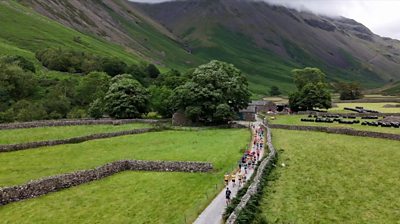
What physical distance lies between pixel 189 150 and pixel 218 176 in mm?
12629

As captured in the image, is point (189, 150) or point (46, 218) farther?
point (189, 150)

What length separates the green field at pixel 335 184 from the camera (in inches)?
1079

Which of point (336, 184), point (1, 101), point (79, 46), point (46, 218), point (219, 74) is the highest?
point (79, 46)

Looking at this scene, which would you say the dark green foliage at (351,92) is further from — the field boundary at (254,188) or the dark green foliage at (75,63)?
the field boundary at (254,188)

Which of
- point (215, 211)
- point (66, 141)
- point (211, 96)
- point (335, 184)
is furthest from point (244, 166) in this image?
point (211, 96)

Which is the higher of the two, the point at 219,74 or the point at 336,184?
the point at 219,74

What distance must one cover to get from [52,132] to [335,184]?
49.5m

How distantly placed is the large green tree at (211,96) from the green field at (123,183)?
57.5 ft

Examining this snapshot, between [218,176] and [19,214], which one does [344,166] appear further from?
[19,214]

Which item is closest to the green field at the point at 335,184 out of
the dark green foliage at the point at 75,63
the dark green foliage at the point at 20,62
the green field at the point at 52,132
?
the green field at the point at 52,132

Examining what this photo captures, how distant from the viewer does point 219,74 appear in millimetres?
83000

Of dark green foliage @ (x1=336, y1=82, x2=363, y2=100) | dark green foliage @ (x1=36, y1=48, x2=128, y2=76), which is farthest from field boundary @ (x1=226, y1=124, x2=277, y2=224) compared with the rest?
dark green foliage @ (x1=336, y1=82, x2=363, y2=100)

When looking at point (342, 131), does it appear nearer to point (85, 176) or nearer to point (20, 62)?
point (85, 176)

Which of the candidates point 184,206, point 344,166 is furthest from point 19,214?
point 344,166
